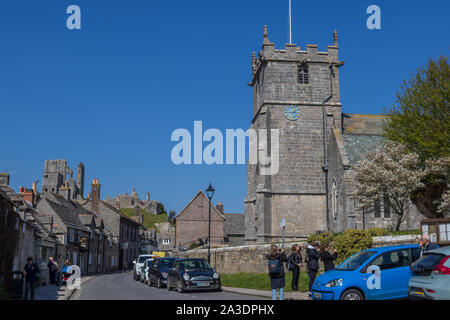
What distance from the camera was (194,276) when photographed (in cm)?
1922

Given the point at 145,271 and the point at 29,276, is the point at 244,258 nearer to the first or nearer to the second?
the point at 145,271

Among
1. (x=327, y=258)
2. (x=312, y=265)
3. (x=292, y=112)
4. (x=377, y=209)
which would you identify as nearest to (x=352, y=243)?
(x=327, y=258)

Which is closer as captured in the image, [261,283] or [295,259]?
[295,259]

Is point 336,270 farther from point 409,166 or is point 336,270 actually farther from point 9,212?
point 409,166

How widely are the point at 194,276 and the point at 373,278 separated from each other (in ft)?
28.8

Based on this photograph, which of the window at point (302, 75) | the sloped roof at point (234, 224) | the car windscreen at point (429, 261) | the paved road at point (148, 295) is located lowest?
→ the paved road at point (148, 295)

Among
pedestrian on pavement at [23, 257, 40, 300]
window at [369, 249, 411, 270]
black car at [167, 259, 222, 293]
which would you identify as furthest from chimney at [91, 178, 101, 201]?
window at [369, 249, 411, 270]

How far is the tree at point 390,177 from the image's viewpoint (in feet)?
94.7

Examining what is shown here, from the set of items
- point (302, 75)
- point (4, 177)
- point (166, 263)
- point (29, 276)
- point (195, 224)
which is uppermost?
point (302, 75)

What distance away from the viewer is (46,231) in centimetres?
3228

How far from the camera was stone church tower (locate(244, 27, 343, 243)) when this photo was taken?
3609 centimetres

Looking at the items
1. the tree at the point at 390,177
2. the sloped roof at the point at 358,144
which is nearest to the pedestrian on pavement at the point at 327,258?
the tree at the point at 390,177

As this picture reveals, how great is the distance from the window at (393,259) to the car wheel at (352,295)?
35.2 inches

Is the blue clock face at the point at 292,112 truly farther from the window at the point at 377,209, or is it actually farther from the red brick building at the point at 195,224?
the red brick building at the point at 195,224
